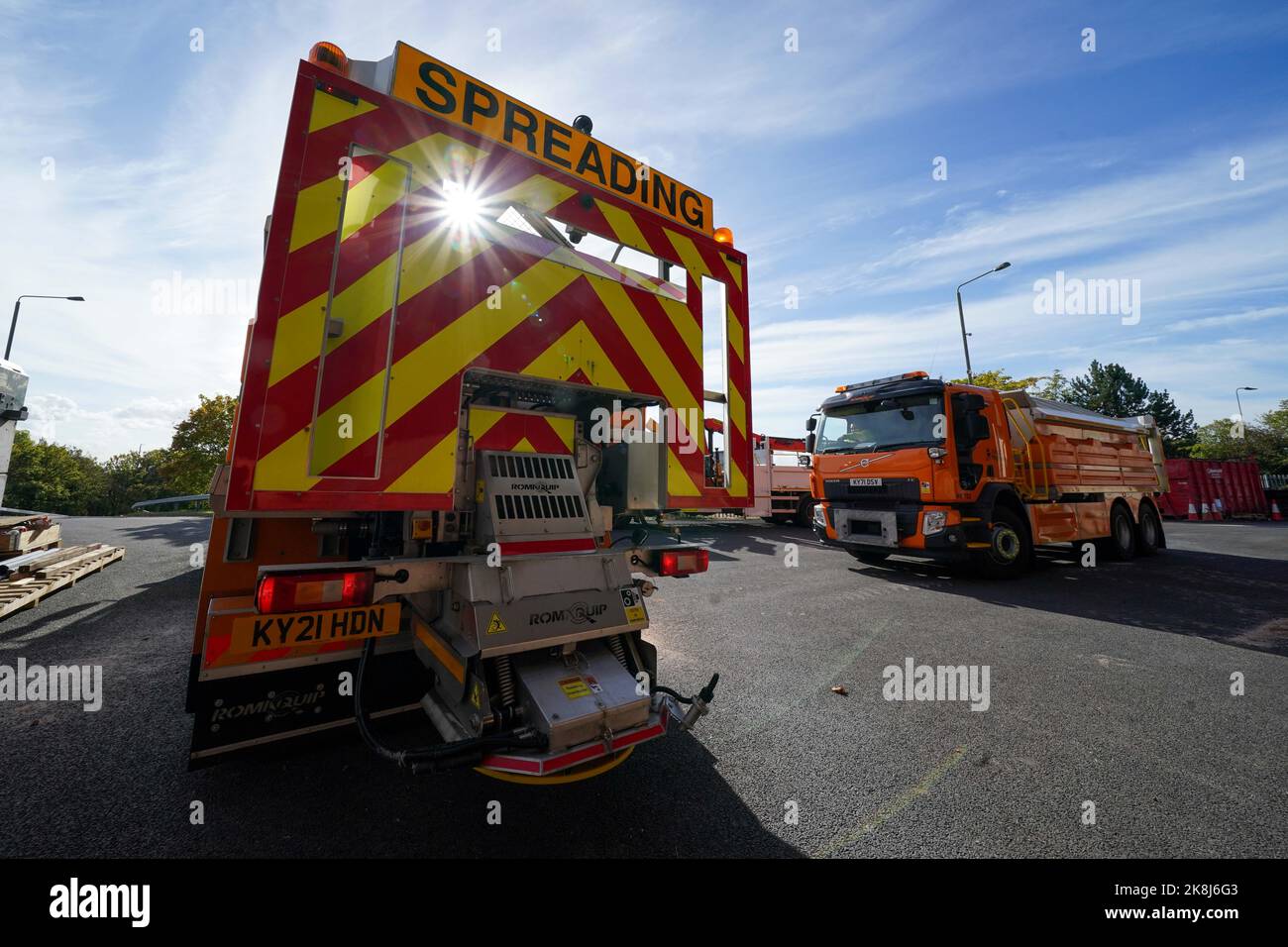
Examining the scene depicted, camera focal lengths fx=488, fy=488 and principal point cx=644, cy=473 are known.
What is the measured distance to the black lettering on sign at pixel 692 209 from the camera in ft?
10.3

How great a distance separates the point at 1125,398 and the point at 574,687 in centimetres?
6612

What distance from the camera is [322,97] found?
186cm

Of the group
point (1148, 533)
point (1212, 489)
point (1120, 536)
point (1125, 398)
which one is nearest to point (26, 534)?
point (1120, 536)

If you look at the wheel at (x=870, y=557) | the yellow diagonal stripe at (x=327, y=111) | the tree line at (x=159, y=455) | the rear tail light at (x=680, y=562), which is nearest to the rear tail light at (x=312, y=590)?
the rear tail light at (x=680, y=562)

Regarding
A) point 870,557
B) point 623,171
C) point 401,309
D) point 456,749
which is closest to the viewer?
point 456,749

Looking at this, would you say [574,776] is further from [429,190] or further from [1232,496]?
[1232,496]

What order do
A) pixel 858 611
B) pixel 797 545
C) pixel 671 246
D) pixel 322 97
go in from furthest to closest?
1. pixel 797 545
2. pixel 858 611
3. pixel 671 246
4. pixel 322 97

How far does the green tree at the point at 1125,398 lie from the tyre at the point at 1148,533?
46.2m

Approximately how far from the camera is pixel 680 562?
2760mm

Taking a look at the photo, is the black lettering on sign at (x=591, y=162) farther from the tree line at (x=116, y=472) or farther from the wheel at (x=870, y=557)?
the tree line at (x=116, y=472)

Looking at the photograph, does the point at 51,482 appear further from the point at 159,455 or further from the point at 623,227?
the point at 623,227

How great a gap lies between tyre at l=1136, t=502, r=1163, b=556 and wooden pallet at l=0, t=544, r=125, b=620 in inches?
691
